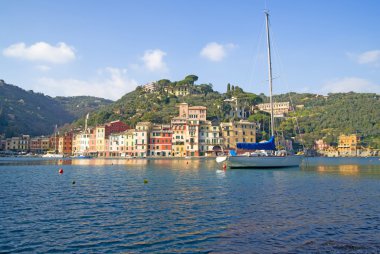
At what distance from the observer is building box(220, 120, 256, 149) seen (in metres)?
114

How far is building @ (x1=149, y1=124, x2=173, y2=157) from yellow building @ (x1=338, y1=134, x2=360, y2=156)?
82.3 meters

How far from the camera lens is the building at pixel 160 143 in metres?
116

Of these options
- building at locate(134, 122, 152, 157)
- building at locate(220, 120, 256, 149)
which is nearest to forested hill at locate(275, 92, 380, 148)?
building at locate(220, 120, 256, 149)

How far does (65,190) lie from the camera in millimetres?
27219

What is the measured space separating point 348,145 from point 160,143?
8736 cm

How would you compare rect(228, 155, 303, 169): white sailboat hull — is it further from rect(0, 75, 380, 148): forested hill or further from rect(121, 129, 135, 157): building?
rect(0, 75, 380, 148): forested hill

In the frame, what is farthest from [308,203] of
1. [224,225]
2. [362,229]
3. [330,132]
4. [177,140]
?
[330,132]

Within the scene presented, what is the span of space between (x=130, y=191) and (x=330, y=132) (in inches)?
6066

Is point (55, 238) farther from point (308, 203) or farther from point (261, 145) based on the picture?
point (261, 145)

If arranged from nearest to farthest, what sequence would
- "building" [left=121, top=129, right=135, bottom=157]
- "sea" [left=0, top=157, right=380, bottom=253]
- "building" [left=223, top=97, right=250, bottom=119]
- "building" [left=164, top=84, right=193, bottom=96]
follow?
"sea" [left=0, top=157, right=380, bottom=253] < "building" [left=121, top=129, right=135, bottom=157] < "building" [left=223, top=97, right=250, bottom=119] < "building" [left=164, top=84, right=193, bottom=96]

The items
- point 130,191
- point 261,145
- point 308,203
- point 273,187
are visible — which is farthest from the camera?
point 261,145

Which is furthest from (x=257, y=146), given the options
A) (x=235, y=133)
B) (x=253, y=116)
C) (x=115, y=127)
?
(x=115, y=127)

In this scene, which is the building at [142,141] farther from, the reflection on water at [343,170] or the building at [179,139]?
the reflection on water at [343,170]

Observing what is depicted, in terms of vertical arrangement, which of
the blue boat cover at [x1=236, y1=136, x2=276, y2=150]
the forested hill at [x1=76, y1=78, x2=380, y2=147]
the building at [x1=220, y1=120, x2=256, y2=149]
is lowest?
the blue boat cover at [x1=236, y1=136, x2=276, y2=150]
